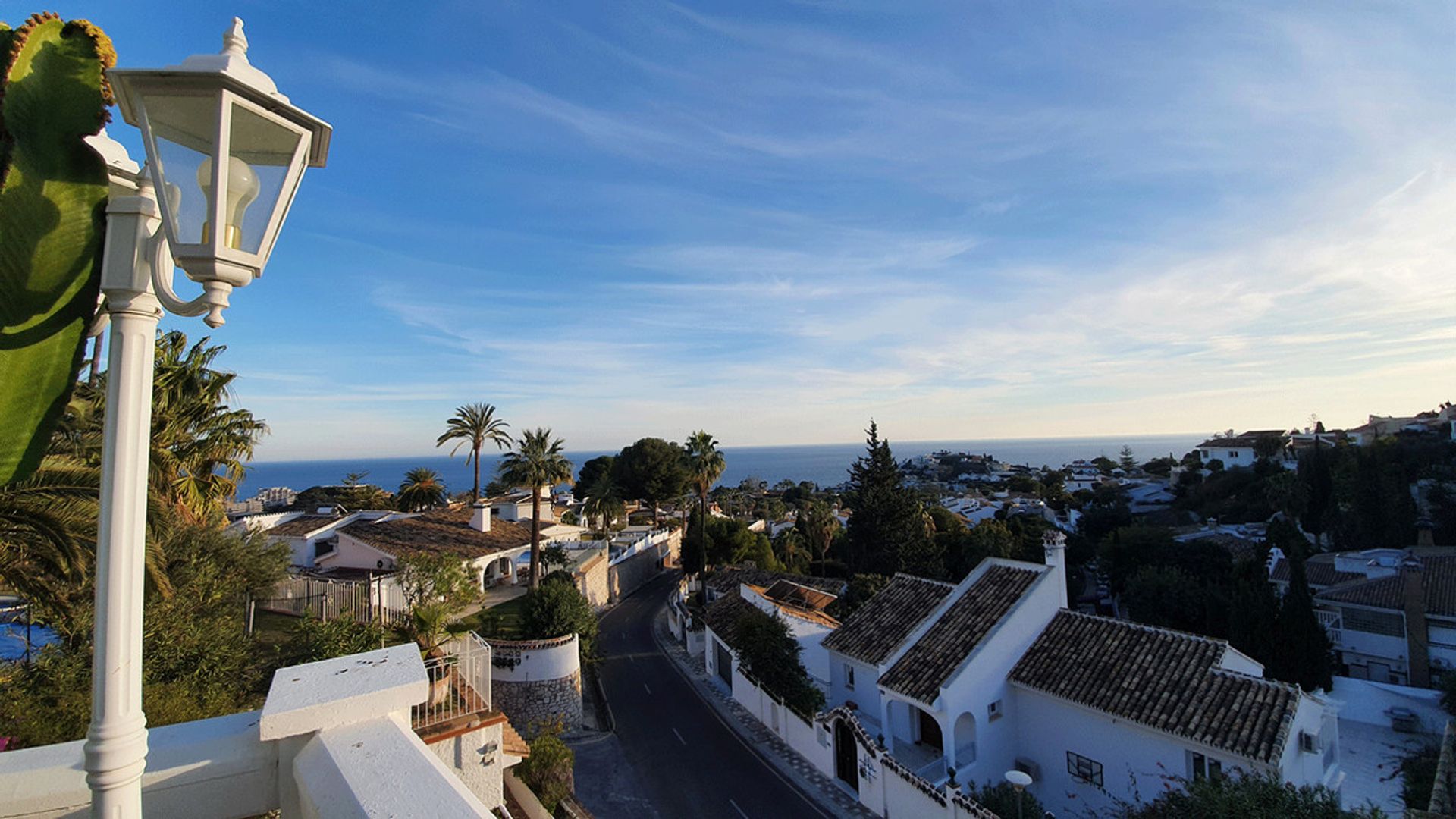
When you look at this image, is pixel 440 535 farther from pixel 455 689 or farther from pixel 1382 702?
pixel 1382 702

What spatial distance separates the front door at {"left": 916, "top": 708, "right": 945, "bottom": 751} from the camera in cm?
1781

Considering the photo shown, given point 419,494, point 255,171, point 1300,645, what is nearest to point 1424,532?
point 1300,645

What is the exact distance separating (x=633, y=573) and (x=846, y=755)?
1134 inches

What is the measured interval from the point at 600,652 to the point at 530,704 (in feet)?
25.1

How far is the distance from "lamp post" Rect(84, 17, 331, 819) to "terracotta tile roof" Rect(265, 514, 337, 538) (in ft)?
116

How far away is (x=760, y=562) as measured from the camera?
145 ft

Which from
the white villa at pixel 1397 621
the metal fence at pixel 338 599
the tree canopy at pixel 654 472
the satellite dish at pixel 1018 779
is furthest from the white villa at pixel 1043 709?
the tree canopy at pixel 654 472

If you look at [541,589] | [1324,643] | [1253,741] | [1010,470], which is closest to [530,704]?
[541,589]

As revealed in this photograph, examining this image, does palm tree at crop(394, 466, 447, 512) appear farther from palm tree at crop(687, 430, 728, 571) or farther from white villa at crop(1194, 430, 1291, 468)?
white villa at crop(1194, 430, 1291, 468)

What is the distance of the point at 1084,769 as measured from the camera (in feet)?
51.3

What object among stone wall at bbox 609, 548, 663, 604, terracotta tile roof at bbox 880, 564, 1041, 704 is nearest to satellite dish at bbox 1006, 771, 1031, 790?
terracotta tile roof at bbox 880, 564, 1041, 704

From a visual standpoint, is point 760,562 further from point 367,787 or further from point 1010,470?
point 1010,470

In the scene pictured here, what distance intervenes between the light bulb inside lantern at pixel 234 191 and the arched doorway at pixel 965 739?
1769 cm

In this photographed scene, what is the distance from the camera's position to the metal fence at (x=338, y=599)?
1892 cm
